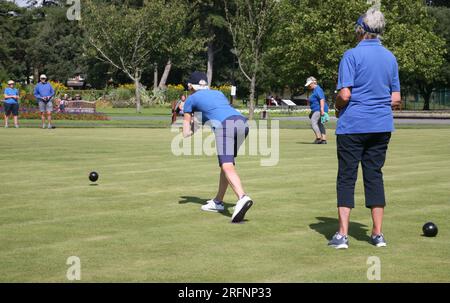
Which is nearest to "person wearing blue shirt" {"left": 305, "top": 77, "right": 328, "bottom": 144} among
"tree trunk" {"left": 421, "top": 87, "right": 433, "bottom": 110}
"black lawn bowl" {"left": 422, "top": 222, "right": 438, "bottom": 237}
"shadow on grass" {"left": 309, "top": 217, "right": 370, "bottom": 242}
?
"shadow on grass" {"left": 309, "top": 217, "right": 370, "bottom": 242}

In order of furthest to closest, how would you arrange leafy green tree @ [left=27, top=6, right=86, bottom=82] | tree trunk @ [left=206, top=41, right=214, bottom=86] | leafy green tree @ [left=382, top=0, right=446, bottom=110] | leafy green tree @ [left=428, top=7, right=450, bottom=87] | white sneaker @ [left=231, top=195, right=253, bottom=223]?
leafy green tree @ [left=27, top=6, right=86, bottom=82] → tree trunk @ [left=206, top=41, right=214, bottom=86] → leafy green tree @ [left=428, top=7, right=450, bottom=87] → leafy green tree @ [left=382, top=0, right=446, bottom=110] → white sneaker @ [left=231, top=195, right=253, bottom=223]

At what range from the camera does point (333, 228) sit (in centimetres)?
905

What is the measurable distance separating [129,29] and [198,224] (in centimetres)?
4934

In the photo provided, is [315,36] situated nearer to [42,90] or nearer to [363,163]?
[42,90]

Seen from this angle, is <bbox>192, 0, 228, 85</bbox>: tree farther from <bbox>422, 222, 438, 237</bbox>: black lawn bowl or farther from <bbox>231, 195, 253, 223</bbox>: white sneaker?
<bbox>422, 222, 438, 237</bbox>: black lawn bowl

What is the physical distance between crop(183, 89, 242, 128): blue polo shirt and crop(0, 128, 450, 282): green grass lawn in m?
1.28

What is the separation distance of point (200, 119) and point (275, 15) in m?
41.1

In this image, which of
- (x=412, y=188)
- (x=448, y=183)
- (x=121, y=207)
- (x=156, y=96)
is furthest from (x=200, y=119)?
(x=156, y=96)

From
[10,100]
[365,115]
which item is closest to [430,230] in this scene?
[365,115]

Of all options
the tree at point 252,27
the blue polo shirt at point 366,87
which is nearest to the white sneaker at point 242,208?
the blue polo shirt at point 366,87

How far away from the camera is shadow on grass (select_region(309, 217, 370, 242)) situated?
28.2ft

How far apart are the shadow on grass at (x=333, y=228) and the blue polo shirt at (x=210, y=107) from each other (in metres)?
1.75

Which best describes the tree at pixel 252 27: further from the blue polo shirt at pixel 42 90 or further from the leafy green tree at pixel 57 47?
the leafy green tree at pixel 57 47

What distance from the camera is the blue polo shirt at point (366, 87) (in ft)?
25.9
